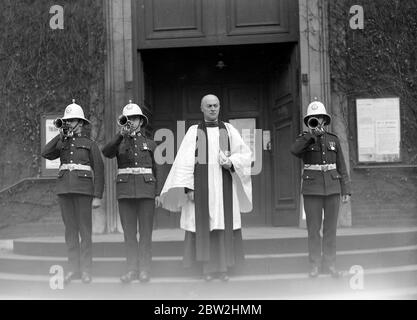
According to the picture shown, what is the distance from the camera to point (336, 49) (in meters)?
9.02

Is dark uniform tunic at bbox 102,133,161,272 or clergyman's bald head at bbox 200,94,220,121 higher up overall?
clergyman's bald head at bbox 200,94,220,121

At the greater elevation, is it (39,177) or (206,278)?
(39,177)

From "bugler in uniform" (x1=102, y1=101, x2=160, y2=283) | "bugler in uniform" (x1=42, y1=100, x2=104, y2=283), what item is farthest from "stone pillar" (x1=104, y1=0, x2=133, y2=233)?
"bugler in uniform" (x1=102, y1=101, x2=160, y2=283)

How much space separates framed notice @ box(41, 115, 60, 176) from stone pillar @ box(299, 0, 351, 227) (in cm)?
402

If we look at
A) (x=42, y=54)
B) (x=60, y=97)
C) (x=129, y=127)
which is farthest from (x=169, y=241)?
(x=42, y=54)

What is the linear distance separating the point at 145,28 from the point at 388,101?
4072mm

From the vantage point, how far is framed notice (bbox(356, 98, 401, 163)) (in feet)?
29.8

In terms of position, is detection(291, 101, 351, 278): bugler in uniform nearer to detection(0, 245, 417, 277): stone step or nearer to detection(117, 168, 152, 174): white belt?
detection(0, 245, 417, 277): stone step

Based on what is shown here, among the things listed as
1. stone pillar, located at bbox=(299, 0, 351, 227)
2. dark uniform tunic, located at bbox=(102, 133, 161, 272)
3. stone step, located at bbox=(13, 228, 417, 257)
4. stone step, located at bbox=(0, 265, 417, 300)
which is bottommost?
stone step, located at bbox=(0, 265, 417, 300)

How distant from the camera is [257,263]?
6.77 metres

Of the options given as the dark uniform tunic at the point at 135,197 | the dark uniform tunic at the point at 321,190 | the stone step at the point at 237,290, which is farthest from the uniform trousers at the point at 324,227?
the dark uniform tunic at the point at 135,197

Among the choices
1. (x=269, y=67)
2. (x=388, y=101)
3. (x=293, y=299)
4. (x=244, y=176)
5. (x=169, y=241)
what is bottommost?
(x=293, y=299)

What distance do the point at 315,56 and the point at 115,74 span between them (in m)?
3.13

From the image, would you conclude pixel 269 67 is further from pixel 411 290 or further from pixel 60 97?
pixel 411 290
